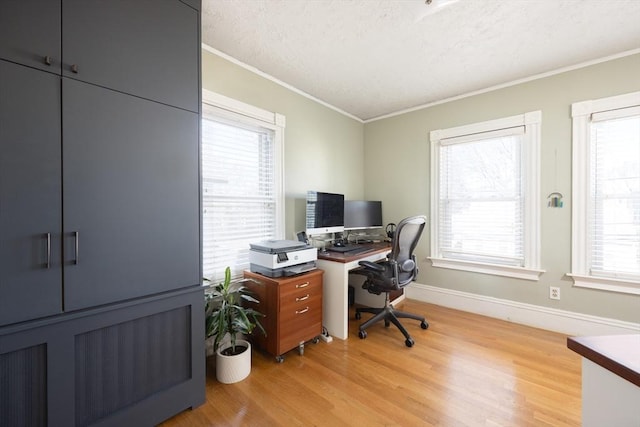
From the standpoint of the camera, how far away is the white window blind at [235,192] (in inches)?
84.4

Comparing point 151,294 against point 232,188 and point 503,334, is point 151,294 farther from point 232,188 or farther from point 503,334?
point 503,334

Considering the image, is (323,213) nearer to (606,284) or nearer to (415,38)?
(415,38)

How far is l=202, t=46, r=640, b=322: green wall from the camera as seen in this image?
231cm

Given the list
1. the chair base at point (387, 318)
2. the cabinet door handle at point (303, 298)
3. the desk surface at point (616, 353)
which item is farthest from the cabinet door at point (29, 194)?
the chair base at point (387, 318)

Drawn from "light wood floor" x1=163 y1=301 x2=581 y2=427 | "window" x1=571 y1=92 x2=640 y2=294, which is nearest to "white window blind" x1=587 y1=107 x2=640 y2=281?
"window" x1=571 y1=92 x2=640 y2=294

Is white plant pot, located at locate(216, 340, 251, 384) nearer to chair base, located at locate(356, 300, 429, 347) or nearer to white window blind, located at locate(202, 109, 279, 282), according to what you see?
white window blind, located at locate(202, 109, 279, 282)

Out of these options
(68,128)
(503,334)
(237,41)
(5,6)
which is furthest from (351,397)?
(237,41)

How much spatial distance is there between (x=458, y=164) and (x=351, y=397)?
269 centimetres

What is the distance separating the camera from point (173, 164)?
1.47m

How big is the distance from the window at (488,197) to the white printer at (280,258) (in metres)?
1.85

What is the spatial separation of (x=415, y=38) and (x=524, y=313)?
9.29ft

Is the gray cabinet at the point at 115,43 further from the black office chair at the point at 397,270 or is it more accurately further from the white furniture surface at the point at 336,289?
the black office chair at the point at 397,270

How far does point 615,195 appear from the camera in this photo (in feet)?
7.50

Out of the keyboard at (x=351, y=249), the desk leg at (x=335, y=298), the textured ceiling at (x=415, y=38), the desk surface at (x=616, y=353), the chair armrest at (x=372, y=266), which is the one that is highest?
the textured ceiling at (x=415, y=38)
